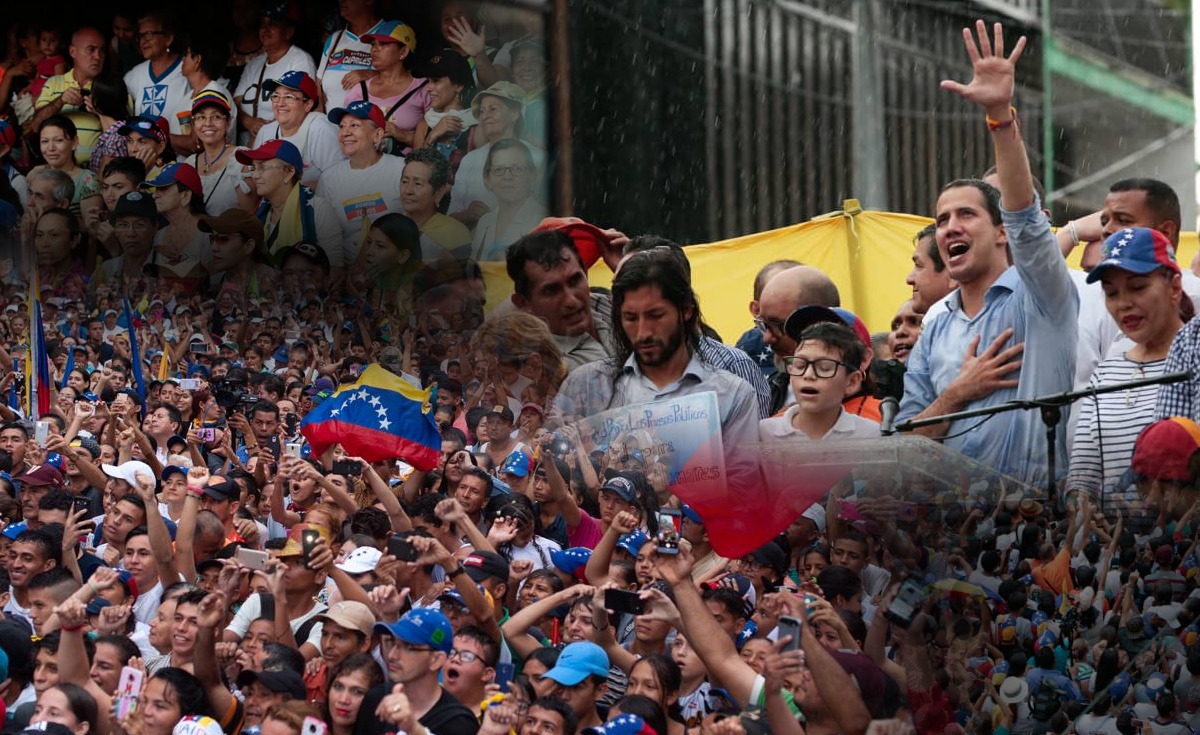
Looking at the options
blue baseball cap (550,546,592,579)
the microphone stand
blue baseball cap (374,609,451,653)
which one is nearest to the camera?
the microphone stand

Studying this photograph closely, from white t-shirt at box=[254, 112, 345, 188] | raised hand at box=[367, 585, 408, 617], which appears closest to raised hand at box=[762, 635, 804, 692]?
raised hand at box=[367, 585, 408, 617]

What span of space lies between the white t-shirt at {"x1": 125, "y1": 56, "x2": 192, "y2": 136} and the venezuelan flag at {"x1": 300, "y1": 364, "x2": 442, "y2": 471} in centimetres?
289

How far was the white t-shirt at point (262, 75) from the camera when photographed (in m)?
7.19

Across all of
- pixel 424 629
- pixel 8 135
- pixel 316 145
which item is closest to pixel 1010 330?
pixel 424 629

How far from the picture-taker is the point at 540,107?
5.13 meters

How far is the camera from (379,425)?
5.50 m

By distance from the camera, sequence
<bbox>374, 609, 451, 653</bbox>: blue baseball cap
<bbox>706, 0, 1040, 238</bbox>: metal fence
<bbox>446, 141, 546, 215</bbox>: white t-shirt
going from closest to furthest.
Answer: <bbox>374, 609, 451, 653</bbox>: blue baseball cap
<bbox>446, 141, 546, 215</bbox>: white t-shirt
<bbox>706, 0, 1040, 238</bbox>: metal fence

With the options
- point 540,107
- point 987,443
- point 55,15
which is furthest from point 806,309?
point 55,15

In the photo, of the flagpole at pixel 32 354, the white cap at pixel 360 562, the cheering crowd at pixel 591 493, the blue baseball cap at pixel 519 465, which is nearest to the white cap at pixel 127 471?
the cheering crowd at pixel 591 493

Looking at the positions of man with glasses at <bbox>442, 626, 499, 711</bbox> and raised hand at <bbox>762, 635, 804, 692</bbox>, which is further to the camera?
man with glasses at <bbox>442, 626, 499, 711</bbox>

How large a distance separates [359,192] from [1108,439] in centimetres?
417

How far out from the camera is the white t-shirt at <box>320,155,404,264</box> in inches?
242

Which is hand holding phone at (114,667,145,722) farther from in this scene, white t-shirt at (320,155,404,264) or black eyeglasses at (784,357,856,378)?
white t-shirt at (320,155,404,264)

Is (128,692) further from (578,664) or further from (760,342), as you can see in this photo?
(760,342)
